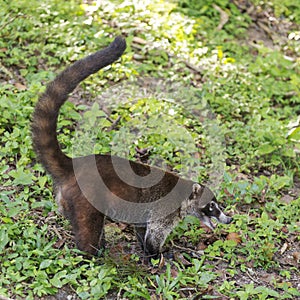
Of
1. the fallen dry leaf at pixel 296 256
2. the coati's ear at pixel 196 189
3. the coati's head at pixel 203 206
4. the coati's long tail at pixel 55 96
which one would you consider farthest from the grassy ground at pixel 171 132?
the coati's long tail at pixel 55 96

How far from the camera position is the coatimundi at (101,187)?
4.37 meters

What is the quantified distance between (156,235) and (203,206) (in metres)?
0.51

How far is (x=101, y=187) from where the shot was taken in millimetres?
4512

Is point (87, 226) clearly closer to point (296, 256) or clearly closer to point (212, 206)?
point (212, 206)

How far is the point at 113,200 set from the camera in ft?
15.0

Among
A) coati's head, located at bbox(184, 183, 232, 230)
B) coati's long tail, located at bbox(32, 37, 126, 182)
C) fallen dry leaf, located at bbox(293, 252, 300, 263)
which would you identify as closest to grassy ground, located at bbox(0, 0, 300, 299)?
fallen dry leaf, located at bbox(293, 252, 300, 263)

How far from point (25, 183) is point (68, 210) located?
695 millimetres

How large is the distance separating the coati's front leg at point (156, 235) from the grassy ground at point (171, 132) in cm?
10

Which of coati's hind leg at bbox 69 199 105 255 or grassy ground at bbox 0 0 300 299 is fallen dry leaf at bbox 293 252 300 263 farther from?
coati's hind leg at bbox 69 199 105 255

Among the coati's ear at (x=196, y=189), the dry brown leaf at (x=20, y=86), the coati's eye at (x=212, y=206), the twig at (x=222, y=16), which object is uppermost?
the coati's ear at (x=196, y=189)

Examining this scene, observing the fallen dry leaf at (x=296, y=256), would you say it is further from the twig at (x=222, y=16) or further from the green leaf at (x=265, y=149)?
the twig at (x=222, y=16)

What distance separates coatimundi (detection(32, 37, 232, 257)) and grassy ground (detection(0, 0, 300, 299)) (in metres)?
0.25

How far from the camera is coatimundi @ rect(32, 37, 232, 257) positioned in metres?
4.37

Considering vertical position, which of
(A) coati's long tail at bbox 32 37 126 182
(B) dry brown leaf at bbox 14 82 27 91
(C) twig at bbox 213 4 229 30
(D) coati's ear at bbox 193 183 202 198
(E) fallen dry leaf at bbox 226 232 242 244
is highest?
(A) coati's long tail at bbox 32 37 126 182
